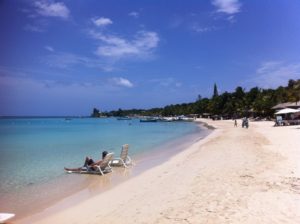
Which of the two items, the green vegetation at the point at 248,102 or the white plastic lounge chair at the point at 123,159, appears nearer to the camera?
A: the white plastic lounge chair at the point at 123,159

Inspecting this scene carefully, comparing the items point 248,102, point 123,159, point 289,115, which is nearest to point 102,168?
point 123,159

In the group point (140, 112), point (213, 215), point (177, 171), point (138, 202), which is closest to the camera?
point (213, 215)

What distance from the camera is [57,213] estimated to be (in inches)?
277

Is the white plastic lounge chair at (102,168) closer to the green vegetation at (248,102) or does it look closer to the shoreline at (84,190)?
the shoreline at (84,190)

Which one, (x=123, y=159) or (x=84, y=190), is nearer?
(x=84, y=190)

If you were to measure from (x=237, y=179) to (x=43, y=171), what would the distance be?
7.65 meters

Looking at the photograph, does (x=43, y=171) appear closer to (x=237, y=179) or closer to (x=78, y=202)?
(x=78, y=202)

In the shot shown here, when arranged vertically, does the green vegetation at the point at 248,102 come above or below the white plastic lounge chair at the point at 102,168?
above

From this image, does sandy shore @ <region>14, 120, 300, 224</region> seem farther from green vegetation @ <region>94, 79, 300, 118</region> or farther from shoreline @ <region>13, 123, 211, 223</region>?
green vegetation @ <region>94, 79, 300, 118</region>

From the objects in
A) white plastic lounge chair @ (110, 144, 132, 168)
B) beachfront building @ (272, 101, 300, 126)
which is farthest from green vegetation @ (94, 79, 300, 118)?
white plastic lounge chair @ (110, 144, 132, 168)

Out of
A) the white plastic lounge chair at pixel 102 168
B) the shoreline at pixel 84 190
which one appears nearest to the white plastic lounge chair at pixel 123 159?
the shoreline at pixel 84 190

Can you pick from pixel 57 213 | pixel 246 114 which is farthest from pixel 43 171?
pixel 246 114

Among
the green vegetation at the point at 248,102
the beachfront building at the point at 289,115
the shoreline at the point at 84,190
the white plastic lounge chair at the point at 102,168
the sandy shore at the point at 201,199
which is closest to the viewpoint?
the sandy shore at the point at 201,199

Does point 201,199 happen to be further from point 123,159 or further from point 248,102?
point 248,102
